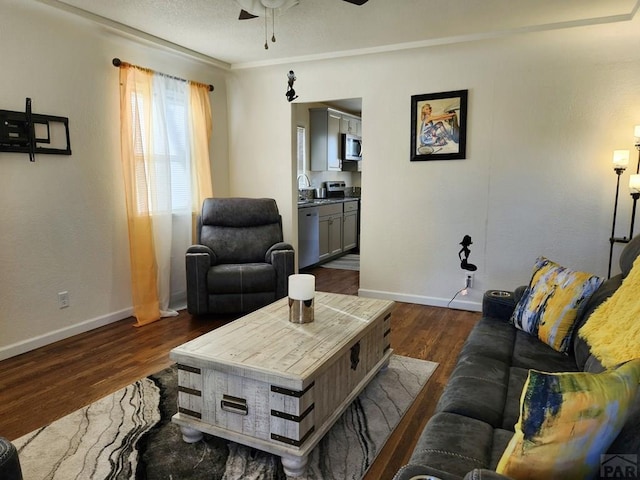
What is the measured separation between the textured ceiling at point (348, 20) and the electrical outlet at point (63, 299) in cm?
215

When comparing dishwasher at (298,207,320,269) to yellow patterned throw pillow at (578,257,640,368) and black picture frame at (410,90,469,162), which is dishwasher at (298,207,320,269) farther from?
yellow patterned throw pillow at (578,257,640,368)

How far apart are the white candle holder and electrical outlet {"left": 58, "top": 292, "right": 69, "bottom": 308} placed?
2120mm

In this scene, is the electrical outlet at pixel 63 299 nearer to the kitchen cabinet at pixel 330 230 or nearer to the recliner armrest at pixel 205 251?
the recliner armrest at pixel 205 251

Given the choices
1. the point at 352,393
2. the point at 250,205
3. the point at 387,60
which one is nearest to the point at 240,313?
the point at 250,205

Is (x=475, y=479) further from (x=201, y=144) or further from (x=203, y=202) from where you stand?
(x=201, y=144)

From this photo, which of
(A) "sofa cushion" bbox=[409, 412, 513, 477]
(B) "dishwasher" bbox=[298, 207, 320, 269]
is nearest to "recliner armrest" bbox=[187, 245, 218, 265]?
(B) "dishwasher" bbox=[298, 207, 320, 269]

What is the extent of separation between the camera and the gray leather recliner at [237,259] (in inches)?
149

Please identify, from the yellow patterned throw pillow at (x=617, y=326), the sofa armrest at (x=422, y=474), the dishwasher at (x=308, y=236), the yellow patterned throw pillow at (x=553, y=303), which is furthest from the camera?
the dishwasher at (x=308, y=236)

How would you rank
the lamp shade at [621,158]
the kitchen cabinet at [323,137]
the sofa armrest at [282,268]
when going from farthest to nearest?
the kitchen cabinet at [323,137], the sofa armrest at [282,268], the lamp shade at [621,158]

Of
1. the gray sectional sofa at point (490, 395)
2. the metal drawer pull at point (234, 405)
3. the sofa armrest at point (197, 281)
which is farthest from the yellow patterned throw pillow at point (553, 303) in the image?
the sofa armrest at point (197, 281)

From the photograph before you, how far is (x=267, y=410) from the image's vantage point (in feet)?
6.00

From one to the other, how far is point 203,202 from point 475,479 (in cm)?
393

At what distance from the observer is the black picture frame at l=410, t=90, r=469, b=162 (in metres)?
4.01

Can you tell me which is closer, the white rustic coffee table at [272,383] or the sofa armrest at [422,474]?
the sofa armrest at [422,474]
